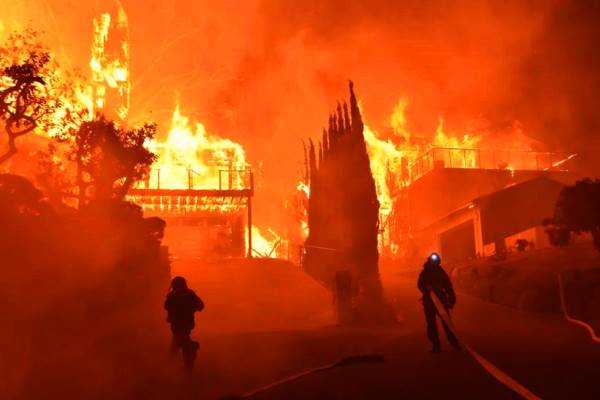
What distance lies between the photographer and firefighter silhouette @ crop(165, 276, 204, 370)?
34.8 feet

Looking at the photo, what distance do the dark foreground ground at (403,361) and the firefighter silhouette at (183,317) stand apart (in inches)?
16.5

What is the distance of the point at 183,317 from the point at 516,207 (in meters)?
30.7

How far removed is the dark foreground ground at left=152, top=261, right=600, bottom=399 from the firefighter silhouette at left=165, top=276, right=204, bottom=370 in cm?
42

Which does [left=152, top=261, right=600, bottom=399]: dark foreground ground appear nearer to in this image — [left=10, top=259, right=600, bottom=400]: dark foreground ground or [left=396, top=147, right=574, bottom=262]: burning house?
[left=10, top=259, right=600, bottom=400]: dark foreground ground

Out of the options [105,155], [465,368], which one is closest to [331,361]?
[465,368]

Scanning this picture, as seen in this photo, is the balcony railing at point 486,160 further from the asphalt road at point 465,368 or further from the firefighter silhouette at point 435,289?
the firefighter silhouette at point 435,289

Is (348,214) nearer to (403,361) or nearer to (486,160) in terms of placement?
(403,361)

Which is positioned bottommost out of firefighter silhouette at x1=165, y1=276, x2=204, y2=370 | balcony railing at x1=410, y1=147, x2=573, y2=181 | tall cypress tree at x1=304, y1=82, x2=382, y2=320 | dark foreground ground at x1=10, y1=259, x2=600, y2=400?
dark foreground ground at x1=10, y1=259, x2=600, y2=400

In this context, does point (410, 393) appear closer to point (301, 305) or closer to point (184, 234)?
point (301, 305)

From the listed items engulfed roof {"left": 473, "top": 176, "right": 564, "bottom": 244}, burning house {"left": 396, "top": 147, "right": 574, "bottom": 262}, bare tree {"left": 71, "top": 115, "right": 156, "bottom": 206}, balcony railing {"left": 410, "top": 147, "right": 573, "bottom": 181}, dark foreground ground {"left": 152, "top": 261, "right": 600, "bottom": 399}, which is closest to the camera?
dark foreground ground {"left": 152, "top": 261, "right": 600, "bottom": 399}

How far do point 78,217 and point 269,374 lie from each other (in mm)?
10700

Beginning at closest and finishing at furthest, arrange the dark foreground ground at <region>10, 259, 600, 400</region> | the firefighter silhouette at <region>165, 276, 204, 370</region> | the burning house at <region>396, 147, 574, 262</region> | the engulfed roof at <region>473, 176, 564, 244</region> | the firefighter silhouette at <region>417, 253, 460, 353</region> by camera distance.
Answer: the dark foreground ground at <region>10, 259, 600, 400</region> → the firefighter silhouette at <region>165, 276, 204, 370</region> → the firefighter silhouette at <region>417, 253, 460, 353</region> → the engulfed roof at <region>473, 176, 564, 244</region> → the burning house at <region>396, 147, 574, 262</region>

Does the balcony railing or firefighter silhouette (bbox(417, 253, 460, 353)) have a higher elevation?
the balcony railing

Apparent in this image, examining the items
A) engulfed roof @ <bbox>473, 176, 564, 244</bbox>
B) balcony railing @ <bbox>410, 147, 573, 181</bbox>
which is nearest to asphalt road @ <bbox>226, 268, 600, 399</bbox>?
engulfed roof @ <bbox>473, 176, 564, 244</bbox>
